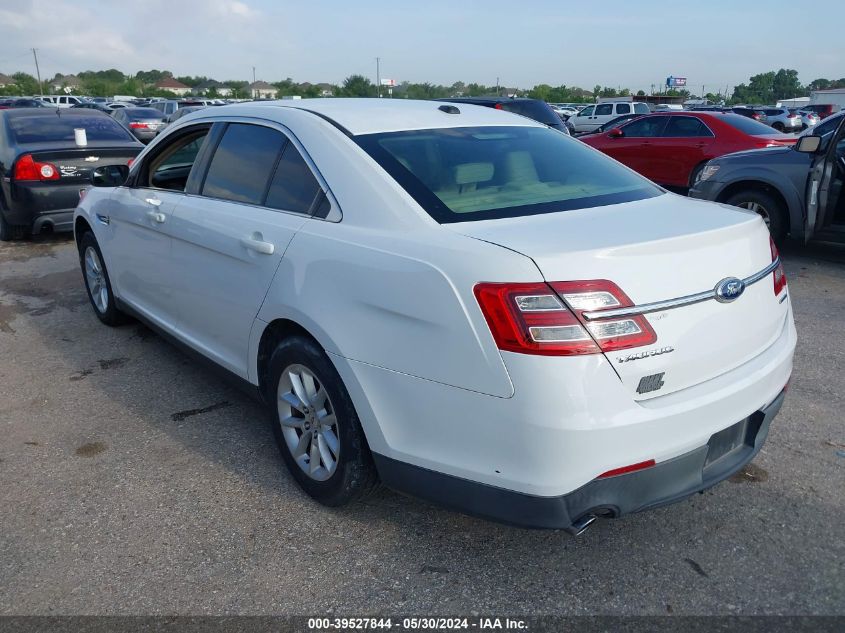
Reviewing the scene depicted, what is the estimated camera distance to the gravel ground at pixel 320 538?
100 inches

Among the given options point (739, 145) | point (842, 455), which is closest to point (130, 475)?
point (842, 455)

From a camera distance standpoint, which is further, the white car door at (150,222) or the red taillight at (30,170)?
the red taillight at (30,170)

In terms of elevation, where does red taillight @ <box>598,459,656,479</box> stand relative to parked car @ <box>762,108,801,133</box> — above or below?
below

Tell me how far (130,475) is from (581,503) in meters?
2.18

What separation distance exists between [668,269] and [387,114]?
1.63 m

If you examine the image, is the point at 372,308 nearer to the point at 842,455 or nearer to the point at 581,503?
the point at 581,503

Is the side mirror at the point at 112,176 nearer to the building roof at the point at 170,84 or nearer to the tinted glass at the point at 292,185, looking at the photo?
the tinted glass at the point at 292,185

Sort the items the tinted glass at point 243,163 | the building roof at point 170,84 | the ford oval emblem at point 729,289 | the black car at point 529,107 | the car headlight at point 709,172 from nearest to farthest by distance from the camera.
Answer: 1. the ford oval emblem at point 729,289
2. the tinted glass at point 243,163
3. the car headlight at point 709,172
4. the black car at point 529,107
5. the building roof at point 170,84

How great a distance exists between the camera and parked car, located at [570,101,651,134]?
27595 millimetres

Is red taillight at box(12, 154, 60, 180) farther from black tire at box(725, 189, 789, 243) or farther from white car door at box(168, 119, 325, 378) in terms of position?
black tire at box(725, 189, 789, 243)

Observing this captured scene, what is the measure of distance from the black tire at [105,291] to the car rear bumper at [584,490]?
3.42 meters

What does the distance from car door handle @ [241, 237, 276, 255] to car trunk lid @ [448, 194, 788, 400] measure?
0.92 m

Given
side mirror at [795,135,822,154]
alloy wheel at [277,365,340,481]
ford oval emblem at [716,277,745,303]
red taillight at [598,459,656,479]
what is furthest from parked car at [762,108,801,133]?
red taillight at [598,459,656,479]

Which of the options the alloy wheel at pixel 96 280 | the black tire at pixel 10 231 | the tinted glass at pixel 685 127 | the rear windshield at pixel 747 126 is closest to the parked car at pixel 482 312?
the alloy wheel at pixel 96 280
